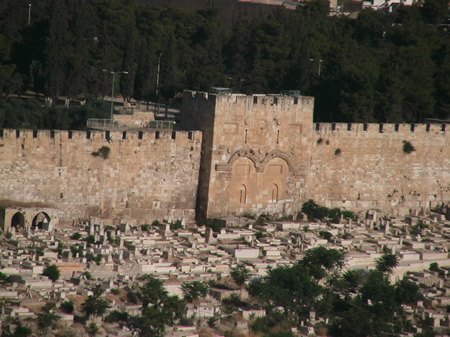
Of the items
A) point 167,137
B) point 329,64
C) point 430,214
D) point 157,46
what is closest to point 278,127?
point 167,137

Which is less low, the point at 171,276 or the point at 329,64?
the point at 329,64

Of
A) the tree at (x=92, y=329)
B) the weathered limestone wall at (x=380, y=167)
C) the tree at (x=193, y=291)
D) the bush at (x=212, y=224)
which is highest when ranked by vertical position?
the weathered limestone wall at (x=380, y=167)

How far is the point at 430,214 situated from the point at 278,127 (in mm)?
7105

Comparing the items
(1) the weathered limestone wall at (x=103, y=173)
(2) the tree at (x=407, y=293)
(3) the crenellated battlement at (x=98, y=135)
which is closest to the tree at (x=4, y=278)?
(1) the weathered limestone wall at (x=103, y=173)

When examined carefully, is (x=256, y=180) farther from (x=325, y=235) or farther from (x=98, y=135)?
(x=98, y=135)

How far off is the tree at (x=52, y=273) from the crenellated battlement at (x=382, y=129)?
12.1m

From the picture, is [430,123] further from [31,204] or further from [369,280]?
[31,204]

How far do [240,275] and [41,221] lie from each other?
20.5ft

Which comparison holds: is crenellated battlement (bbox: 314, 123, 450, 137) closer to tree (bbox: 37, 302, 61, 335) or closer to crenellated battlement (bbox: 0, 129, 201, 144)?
crenellated battlement (bbox: 0, 129, 201, 144)

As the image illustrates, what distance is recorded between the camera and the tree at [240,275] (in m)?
30.2

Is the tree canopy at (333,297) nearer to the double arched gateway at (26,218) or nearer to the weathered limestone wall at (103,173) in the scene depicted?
the weathered limestone wall at (103,173)

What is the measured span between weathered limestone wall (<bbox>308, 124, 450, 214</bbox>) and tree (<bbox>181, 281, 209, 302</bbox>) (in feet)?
31.9

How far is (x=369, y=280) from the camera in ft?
102

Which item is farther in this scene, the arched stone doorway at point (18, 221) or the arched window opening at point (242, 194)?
the arched window opening at point (242, 194)
